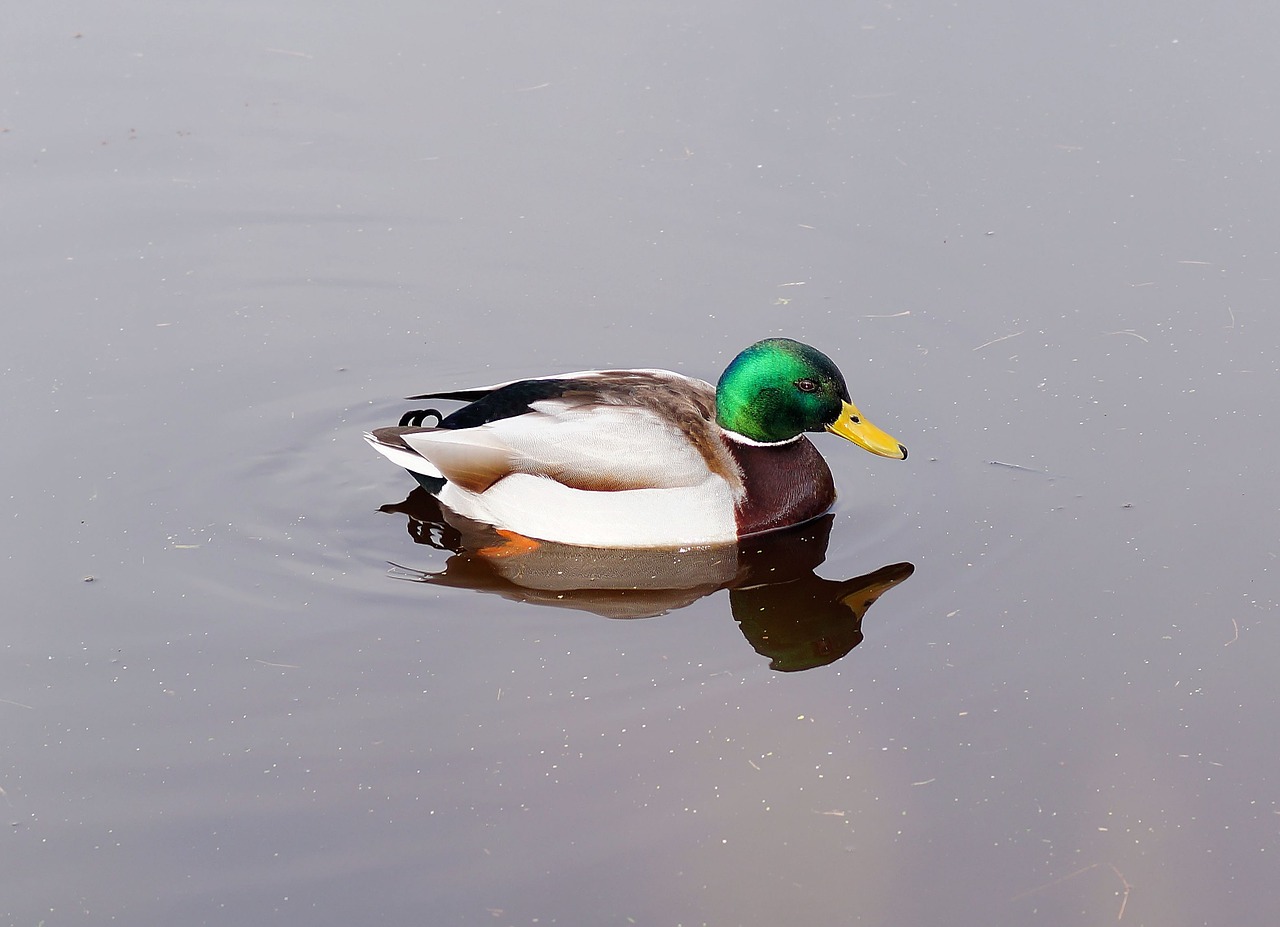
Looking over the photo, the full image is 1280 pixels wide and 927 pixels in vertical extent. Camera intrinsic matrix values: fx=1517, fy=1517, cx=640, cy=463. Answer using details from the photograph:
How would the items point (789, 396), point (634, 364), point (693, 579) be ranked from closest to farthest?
point (693, 579)
point (789, 396)
point (634, 364)

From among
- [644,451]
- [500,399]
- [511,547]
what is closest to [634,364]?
[500,399]

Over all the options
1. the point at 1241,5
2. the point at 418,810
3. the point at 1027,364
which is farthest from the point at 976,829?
Result: the point at 1241,5

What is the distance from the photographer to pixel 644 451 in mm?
6043

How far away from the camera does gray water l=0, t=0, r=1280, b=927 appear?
4594mm

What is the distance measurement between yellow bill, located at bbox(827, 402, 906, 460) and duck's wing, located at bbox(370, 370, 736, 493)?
0.50m

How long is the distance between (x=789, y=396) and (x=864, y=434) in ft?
1.15

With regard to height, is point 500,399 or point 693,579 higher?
point 500,399

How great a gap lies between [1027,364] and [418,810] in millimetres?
3687

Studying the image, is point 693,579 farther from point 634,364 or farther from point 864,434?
point 634,364

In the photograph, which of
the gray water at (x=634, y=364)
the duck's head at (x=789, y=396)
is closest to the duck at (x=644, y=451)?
the duck's head at (x=789, y=396)

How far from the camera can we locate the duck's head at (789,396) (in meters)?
6.21

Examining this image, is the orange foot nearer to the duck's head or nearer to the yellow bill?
the duck's head

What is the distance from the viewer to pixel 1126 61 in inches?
366

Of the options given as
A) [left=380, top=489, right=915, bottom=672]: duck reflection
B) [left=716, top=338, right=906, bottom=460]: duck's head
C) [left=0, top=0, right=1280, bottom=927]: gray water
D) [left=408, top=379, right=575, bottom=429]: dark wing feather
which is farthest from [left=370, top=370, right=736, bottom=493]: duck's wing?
[left=0, top=0, right=1280, bottom=927]: gray water
